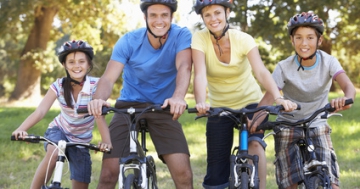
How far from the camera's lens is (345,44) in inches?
1046

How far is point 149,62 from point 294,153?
5.06ft

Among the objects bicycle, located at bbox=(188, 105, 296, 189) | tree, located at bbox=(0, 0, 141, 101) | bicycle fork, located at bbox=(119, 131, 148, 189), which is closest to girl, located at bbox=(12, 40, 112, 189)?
bicycle fork, located at bbox=(119, 131, 148, 189)

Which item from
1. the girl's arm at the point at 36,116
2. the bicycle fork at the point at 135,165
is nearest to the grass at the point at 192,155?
the girl's arm at the point at 36,116

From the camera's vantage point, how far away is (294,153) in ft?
16.5

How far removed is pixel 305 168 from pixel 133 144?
1451 mm

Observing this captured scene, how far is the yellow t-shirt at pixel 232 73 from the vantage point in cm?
487

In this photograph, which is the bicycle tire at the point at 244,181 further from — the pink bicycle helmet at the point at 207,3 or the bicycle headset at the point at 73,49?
the bicycle headset at the point at 73,49

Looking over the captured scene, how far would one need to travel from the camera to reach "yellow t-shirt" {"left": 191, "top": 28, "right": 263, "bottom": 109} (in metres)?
4.87

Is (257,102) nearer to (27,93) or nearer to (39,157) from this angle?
(39,157)

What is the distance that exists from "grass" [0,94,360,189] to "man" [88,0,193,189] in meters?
2.28

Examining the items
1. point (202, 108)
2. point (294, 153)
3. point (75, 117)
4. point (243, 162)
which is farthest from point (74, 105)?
point (294, 153)

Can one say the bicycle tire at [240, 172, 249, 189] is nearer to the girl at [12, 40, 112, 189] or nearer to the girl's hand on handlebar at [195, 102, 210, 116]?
the girl's hand on handlebar at [195, 102, 210, 116]

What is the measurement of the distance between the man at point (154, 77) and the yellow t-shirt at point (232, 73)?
0.16 meters

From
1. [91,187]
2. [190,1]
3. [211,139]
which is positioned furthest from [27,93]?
[211,139]
